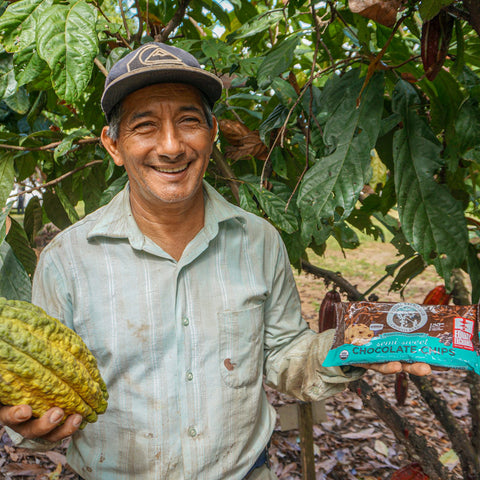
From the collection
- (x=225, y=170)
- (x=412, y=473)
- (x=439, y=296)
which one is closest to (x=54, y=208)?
(x=225, y=170)

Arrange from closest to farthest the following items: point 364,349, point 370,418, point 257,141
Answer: point 364,349 → point 257,141 → point 370,418

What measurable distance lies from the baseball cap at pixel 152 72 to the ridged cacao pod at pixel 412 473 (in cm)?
165

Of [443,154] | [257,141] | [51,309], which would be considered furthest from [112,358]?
[443,154]

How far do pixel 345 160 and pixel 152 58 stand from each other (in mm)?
554

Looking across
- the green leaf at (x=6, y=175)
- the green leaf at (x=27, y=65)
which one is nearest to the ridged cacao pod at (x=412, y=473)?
the green leaf at (x=6, y=175)

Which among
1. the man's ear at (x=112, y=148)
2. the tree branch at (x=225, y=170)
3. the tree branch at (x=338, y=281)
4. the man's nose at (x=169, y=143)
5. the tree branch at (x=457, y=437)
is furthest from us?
the tree branch at (x=338, y=281)

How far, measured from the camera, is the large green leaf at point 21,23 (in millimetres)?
1044

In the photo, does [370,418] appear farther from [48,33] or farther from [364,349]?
[48,33]

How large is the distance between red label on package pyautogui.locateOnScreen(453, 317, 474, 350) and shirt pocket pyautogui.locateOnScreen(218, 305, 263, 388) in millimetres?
519

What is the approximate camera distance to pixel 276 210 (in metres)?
1.53

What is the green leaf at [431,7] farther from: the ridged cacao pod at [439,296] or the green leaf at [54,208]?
the green leaf at [54,208]

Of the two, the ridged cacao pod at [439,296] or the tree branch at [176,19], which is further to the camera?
the ridged cacao pod at [439,296]

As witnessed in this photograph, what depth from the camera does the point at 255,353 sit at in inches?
53.7

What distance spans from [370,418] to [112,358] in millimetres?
2406
